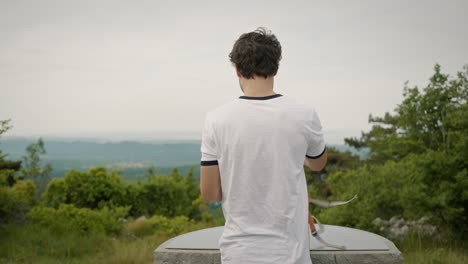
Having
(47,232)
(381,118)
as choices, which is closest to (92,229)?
(47,232)

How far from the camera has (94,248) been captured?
6453mm

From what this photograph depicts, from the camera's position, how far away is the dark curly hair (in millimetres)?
1656

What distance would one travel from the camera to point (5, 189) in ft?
26.5

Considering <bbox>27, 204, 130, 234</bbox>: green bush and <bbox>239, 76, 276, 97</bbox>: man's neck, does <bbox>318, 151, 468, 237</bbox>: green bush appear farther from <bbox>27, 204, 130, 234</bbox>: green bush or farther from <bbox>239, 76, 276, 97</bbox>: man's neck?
<bbox>239, 76, 276, 97</bbox>: man's neck

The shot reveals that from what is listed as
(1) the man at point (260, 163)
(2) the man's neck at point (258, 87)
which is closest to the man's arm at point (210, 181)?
(1) the man at point (260, 163)

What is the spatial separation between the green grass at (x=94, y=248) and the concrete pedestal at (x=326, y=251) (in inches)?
89.1

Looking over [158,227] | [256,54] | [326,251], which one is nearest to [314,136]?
[256,54]

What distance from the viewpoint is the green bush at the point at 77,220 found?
24.3 ft

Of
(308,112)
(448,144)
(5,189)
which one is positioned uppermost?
(308,112)

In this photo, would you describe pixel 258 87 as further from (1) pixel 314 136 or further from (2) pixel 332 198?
(2) pixel 332 198

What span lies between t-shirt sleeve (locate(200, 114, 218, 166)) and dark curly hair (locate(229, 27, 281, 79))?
265 millimetres

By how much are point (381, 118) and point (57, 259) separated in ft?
39.4

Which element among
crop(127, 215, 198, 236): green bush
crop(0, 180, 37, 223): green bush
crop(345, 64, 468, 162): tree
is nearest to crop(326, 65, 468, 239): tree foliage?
crop(345, 64, 468, 162): tree

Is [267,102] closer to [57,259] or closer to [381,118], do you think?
[57,259]
